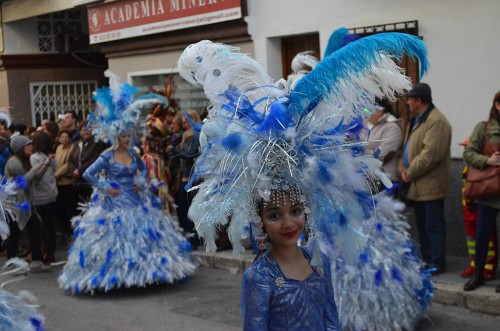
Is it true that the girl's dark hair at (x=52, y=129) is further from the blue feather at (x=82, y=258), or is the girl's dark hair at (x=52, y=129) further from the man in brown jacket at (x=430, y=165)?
the man in brown jacket at (x=430, y=165)

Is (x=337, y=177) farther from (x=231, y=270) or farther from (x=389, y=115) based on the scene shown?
(x=231, y=270)

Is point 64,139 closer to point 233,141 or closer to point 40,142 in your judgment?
point 40,142

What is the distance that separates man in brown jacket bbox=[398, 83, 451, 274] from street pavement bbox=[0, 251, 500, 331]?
2.85 ft

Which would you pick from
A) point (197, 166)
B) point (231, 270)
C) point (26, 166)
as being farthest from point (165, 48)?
point (197, 166)

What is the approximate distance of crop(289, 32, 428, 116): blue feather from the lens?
3.55m

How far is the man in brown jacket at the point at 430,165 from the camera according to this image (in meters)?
8.52

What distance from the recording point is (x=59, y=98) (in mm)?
19156

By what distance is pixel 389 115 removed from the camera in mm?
9477

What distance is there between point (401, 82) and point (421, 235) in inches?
217

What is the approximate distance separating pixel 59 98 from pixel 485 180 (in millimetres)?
13195

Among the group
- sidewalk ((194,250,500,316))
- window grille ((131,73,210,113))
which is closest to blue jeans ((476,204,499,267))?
sidewalk ((194,250,500,316))

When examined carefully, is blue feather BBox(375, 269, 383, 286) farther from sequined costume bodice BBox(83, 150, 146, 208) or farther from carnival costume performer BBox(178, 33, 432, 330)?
sequined costume bodice BBox(83, 150, 146, 208)

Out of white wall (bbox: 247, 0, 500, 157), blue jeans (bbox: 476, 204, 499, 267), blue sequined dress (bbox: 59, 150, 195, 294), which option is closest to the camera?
blue jeans (bbox: 476, 204, 499, 267)

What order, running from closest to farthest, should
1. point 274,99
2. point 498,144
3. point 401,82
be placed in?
point 401,82 → point 274,99 → point 498,144
